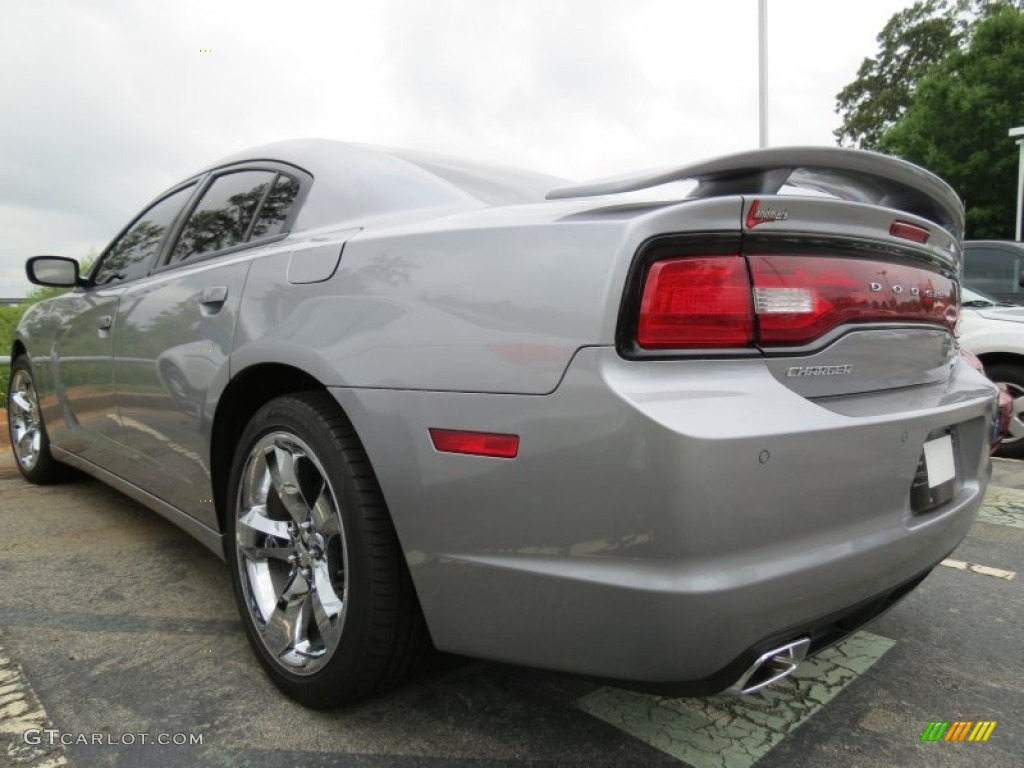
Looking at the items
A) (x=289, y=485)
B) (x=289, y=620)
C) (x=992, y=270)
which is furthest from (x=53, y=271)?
(x=992, y=270)

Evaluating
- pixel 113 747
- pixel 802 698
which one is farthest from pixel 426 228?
pixel 802 698

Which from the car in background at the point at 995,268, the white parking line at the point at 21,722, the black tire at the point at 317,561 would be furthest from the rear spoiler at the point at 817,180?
the car in background at the point at 995,268

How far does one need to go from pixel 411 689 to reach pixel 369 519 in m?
0.60

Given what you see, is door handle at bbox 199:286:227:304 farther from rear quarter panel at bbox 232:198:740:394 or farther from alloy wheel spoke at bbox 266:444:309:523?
alloy wheel spoke at bbox 266:444:309:523

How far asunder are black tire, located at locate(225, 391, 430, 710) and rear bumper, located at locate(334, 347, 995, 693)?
4.2 inches

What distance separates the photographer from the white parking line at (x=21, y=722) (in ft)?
5.39

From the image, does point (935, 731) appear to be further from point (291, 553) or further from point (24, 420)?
point (24, 420)

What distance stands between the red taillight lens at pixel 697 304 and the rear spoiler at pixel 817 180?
0.52 ft

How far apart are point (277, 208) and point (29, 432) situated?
117 inches

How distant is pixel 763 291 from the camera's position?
1366 millimetres

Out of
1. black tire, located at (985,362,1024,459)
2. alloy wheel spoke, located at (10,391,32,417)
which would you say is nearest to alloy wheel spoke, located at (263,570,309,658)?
alloy wheel spoke, located at (10,391,32,417)

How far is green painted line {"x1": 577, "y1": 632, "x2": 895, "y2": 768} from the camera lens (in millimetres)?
1673

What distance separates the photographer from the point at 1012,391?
5.03m

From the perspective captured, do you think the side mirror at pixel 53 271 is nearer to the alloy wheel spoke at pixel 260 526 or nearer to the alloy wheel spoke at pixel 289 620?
the alloy wheel spoke at pixel 260 526
